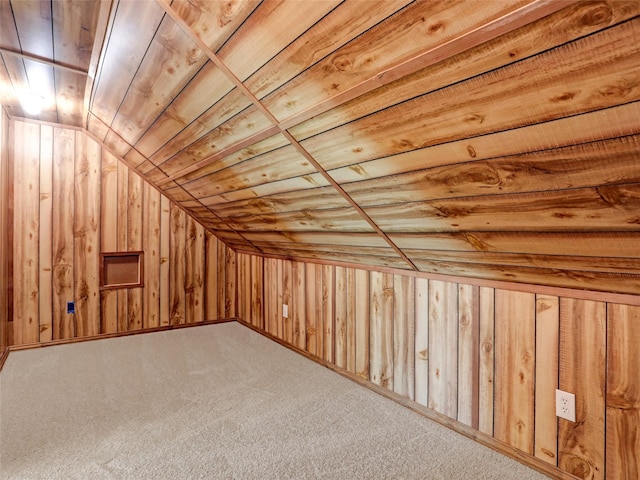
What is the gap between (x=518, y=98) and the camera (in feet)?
3.31

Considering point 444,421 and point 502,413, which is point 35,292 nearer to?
point 444,421

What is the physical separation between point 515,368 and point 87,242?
368 centimetres

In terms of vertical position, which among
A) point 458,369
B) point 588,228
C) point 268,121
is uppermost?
point 268,121

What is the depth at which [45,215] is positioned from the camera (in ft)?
11.1

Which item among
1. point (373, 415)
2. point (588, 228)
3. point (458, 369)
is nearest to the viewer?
point (588, 228)

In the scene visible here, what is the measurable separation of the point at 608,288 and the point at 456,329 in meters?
0.74

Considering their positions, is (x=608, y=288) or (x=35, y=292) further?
(x=35, y=292)

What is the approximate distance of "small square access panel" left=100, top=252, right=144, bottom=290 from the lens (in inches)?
146

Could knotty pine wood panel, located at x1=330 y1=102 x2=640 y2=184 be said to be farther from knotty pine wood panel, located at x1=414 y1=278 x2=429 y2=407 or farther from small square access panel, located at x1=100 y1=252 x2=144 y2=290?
small square access panel, located at x1=100 y1=252 x2=144 y2=290

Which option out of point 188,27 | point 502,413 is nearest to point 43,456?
point 188,27

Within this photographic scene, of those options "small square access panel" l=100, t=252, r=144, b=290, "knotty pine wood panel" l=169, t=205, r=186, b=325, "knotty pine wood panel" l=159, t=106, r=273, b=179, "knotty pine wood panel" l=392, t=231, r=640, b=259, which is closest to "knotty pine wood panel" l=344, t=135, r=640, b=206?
"knotty pine wood panel" l=392, t=231, r=640, b=259

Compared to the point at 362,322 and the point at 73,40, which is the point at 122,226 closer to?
the point at 73,40

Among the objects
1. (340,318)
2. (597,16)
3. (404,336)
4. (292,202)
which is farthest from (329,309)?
(597,16)

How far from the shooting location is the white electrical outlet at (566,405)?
5.15 ft
